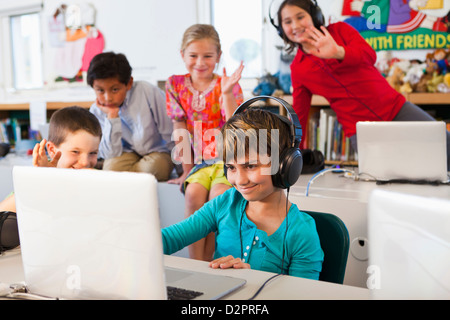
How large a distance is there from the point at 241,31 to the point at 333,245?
2.70 meters

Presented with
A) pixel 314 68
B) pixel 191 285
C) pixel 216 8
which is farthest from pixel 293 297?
pixel 216 8

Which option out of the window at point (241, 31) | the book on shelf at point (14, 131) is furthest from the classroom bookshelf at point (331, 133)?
the book on shelf at point (14, 131)

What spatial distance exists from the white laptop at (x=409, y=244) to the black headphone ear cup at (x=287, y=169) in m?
0.49

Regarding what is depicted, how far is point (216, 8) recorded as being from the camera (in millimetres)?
3643

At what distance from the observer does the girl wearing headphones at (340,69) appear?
2.18m

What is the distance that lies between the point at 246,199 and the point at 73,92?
3.49 m

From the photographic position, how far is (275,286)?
2.82ft

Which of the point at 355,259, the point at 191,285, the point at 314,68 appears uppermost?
the point at 314,68

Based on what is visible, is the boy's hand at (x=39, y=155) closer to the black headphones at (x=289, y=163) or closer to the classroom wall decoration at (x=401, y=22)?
the black headphones at (x=289, y=163)

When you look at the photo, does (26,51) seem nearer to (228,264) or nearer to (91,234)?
(228,264)

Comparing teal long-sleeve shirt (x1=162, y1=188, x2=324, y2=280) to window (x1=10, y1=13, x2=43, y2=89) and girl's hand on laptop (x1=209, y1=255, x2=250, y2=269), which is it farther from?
window (x1=10, y1=13, x2=43, y2=89)

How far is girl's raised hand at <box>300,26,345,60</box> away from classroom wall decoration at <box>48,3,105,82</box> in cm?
241

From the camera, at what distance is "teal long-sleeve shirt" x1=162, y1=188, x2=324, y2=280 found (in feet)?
3.52
